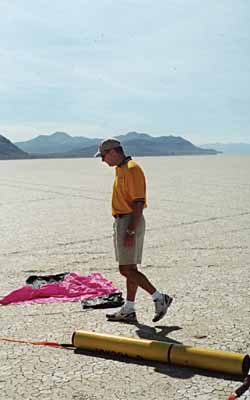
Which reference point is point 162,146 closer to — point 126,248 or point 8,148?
point 8,148

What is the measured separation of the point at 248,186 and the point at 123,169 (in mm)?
17878

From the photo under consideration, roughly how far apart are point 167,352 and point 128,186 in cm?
164

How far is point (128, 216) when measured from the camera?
18.5 ft

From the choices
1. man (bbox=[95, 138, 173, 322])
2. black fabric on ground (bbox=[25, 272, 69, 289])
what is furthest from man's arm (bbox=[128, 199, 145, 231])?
black fabric on ground (bbox=[25, 272, 69, 289])

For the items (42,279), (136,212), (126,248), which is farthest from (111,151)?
(42,279)

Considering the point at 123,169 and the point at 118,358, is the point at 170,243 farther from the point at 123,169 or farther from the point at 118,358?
the point at 118,358

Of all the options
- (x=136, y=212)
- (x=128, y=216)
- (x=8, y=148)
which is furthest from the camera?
(x=8, y=148)

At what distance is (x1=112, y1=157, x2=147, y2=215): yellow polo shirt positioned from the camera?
5.50 metres

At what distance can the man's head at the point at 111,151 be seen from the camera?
18.3ft

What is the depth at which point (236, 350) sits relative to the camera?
4.84 m

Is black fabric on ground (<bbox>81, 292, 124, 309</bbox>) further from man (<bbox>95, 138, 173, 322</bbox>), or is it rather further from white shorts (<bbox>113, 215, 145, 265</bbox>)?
white shorts (<bbox>113, 215, 145, 265</bbox>)

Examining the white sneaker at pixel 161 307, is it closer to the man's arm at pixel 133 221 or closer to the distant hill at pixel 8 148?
the man's arm at pixel 133 221

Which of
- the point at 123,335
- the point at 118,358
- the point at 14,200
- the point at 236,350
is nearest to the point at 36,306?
the point at 123,335

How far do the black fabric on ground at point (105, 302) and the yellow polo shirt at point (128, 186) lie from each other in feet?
3.53
